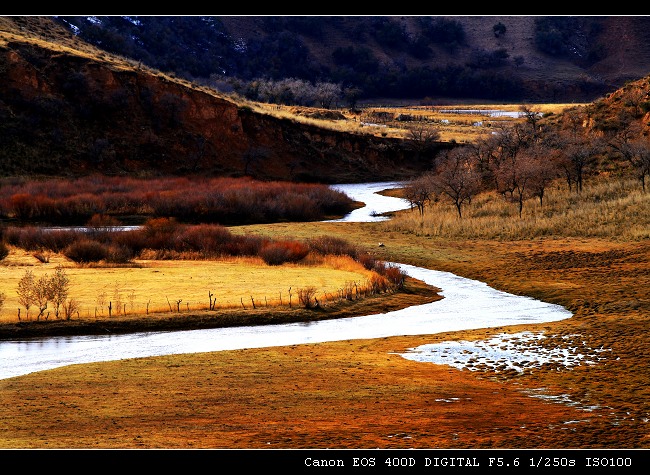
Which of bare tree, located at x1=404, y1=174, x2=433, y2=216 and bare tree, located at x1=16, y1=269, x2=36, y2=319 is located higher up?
bare tree, located at x1=404, y1=174, x2=433, y2=216

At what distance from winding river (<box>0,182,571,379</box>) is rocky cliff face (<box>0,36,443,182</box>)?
56682mm

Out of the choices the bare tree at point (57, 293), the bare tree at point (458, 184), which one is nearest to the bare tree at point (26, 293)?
the bare tree at point (57, 293)

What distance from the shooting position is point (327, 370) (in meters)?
23.7

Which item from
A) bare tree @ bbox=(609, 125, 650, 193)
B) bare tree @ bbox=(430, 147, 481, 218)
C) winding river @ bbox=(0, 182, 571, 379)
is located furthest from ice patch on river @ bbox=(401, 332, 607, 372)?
bare tree @ bbox=(430, 147, 481, 218)

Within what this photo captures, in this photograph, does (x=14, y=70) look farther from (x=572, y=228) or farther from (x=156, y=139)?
(x=572, y=228)

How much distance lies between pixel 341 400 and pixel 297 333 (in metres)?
11.2

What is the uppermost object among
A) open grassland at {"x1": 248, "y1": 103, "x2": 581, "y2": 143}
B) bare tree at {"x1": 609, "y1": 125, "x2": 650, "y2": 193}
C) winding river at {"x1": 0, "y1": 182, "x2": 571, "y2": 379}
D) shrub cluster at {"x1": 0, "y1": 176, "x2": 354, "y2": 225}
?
open grassland at {"x1": 248, "y1": 103, "x2": 581, "y2": 143}

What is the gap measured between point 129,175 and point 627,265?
57.3m

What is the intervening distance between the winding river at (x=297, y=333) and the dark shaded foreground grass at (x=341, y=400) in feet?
4.80

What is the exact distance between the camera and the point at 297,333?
31.1 m

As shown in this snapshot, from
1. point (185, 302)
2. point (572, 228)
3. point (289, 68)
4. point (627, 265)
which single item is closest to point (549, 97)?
→ point (289, 68)

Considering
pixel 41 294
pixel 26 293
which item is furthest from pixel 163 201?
pixel 41 294

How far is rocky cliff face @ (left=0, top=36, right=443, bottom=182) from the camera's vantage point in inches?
3452

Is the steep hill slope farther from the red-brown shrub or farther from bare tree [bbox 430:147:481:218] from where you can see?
the red-brown shrub
